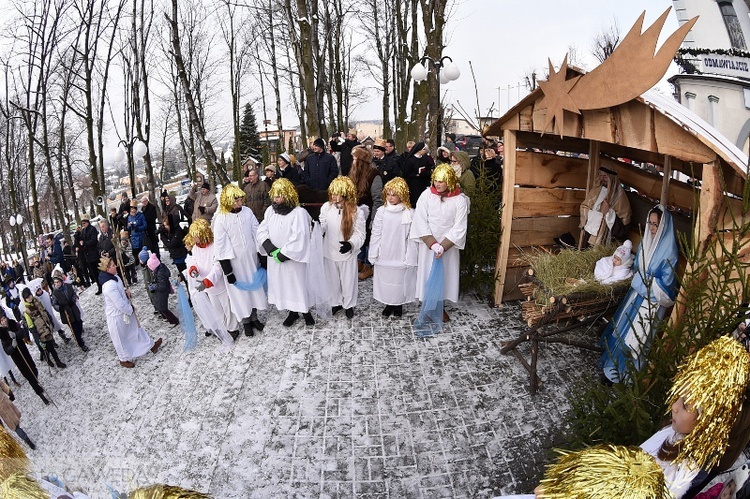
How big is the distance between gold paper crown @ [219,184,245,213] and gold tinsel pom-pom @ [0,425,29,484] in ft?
12.9

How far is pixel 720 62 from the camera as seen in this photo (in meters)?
12.4

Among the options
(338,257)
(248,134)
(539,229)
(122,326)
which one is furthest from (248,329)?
(248,134)

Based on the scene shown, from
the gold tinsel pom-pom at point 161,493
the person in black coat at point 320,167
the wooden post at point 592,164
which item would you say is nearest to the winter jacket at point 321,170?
the person in black coat at point 320,167

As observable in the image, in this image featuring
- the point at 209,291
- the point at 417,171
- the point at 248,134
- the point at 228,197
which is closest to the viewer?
the point at 228,197

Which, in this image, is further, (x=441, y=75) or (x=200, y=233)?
(x=441, y=75)

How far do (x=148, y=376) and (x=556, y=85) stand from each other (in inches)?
228

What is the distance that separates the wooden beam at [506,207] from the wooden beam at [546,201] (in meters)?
0.12

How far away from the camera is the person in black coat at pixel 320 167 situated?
8078mm

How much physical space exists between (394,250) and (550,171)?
241 centimetres

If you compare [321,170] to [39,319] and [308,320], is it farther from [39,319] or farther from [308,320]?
[39,319]

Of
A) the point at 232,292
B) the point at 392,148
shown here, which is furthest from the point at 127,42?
the point at 232,292

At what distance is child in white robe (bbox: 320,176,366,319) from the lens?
614 centimetres

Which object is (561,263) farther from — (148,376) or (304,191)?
(148,376)

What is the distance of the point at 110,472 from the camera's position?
429 cm
